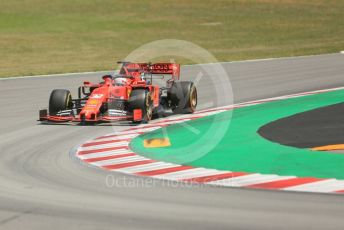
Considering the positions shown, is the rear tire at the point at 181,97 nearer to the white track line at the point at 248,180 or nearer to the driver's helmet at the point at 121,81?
the driver's helmet at the point at 121,81

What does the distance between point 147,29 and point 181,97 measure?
36.0 meters

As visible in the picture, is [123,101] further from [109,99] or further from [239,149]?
[239,149]

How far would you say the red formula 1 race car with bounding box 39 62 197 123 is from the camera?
1944 centimetres

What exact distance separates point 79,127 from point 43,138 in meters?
1.69

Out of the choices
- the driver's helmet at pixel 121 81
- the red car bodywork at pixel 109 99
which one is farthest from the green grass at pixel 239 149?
the driver's helmet at pixel 121 81

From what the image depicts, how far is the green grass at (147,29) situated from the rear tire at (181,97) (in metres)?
15.0

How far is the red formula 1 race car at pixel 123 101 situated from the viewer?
1944 cm

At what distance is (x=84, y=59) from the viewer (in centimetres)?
Answer: 4222

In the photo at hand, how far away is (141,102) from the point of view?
19.4m

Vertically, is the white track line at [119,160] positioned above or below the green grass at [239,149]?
below

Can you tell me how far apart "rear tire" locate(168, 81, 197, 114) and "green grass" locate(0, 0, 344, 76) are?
49.1ft

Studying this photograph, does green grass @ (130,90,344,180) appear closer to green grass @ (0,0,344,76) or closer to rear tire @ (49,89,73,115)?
rear tire @ (49,89,73,115)

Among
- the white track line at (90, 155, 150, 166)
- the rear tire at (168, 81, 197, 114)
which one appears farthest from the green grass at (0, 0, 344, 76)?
the white track line at (90, 155, 150, 166)

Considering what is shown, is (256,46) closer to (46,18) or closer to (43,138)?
(46,18)
